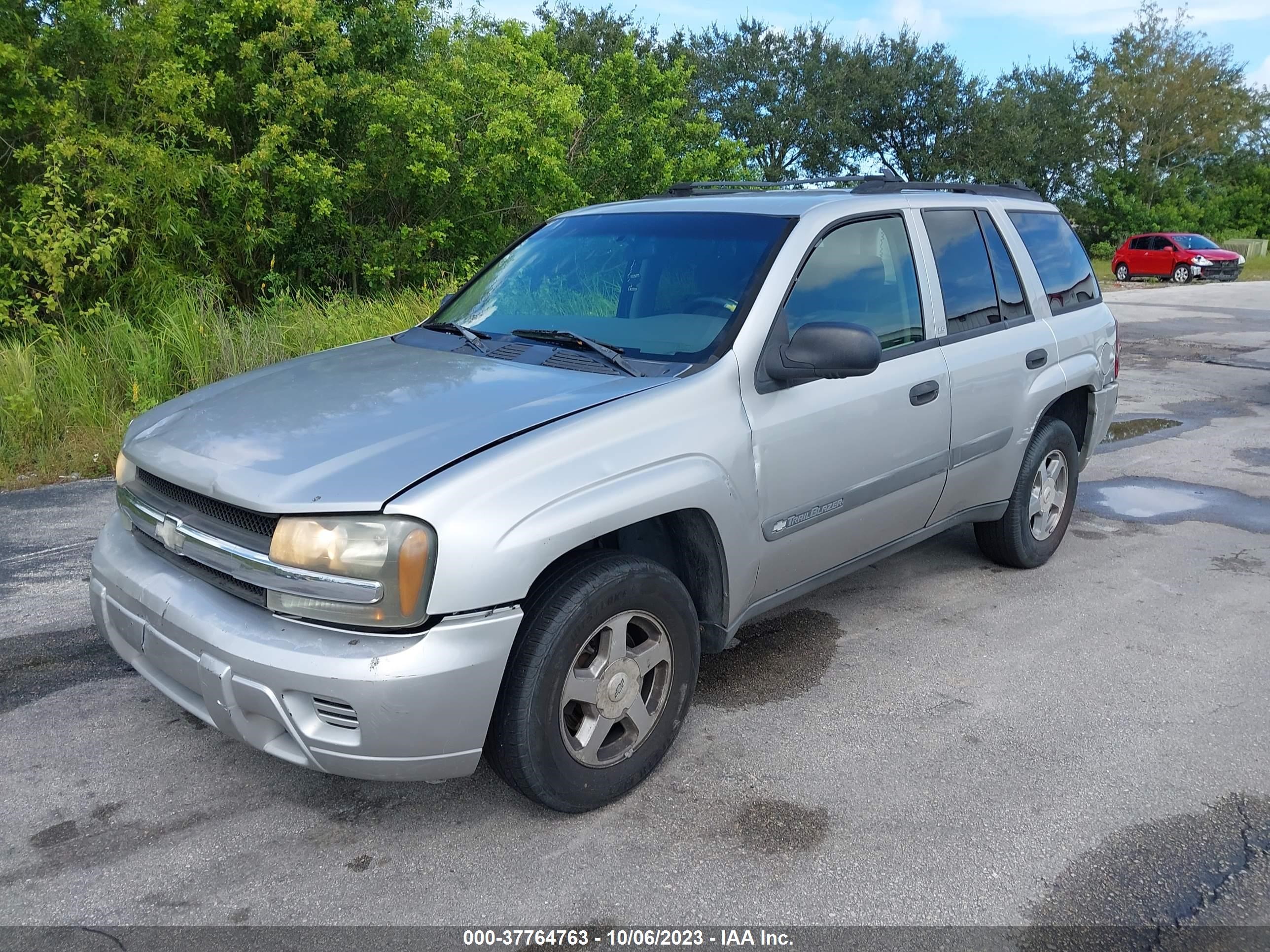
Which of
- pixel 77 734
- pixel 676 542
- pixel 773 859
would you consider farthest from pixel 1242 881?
pixel 77 734

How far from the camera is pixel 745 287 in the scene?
11.9ft

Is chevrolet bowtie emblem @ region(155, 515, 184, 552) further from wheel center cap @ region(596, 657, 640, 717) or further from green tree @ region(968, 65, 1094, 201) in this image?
green tree @ region(968, 65, 1094, 201)

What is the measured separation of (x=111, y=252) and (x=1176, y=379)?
1048 cm

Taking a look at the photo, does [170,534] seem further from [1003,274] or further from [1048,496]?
[1048,496]

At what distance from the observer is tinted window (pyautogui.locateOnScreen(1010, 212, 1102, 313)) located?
5.04 metres

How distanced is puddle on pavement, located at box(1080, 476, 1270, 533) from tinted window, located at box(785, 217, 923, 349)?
2.75m

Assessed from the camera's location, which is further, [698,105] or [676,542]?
[698,105]

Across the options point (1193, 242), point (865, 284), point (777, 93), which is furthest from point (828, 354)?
point (777, 93)

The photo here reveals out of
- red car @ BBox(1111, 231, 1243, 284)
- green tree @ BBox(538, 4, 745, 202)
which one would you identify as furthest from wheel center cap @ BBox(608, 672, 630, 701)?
red car @ BBox(1111, 231, 1243, 284)

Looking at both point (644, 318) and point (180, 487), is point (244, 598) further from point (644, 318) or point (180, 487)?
point (644, 318)

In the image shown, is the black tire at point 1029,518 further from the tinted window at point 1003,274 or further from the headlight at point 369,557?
the headlight at point 369,557

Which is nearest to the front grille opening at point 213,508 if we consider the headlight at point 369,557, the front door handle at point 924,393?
the headlight at point 369,557

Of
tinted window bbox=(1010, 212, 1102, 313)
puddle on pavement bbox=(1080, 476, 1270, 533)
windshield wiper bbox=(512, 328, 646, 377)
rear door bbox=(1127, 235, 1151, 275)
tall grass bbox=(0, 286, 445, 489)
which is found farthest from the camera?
rear door bbox=(1127, 235, 1151, 275)

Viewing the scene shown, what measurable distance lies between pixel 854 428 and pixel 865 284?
61 centimetres
